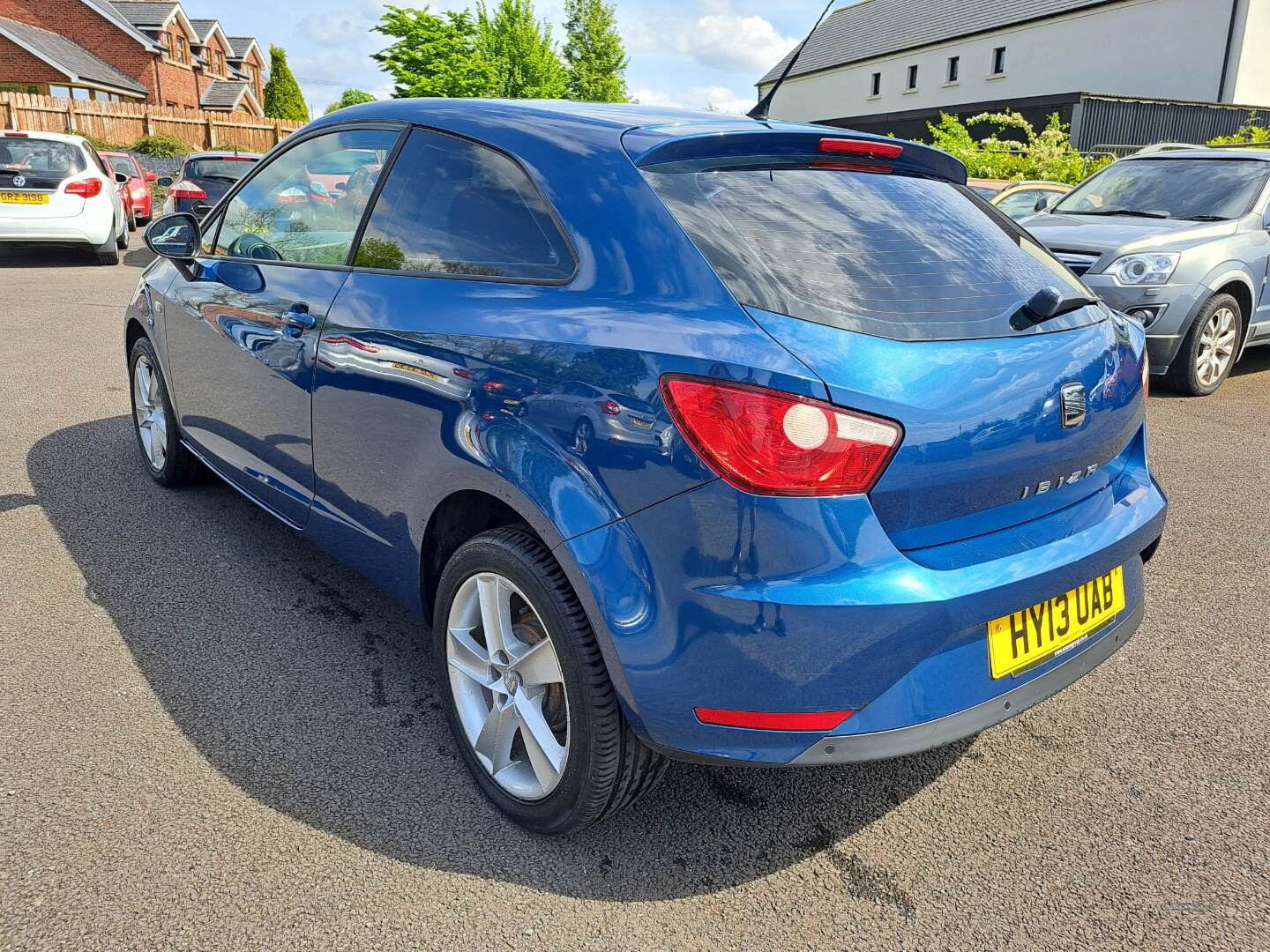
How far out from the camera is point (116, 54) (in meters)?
48.4

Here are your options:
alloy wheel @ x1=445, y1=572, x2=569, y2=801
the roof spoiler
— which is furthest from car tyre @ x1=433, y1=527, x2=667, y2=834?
the roof spoiler

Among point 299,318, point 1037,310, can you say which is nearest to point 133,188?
point 299,318

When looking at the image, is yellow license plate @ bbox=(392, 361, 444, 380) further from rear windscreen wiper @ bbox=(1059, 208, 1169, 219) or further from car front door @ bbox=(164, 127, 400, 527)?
rear windscreen wiper @ bbox=(1059, 208, 1169, 219)

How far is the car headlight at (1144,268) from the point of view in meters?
6.93

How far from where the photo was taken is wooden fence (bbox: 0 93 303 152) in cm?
2877

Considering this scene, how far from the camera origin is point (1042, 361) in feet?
7.23

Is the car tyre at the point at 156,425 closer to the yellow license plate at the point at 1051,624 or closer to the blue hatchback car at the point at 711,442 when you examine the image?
the blue hatchback car at the point at 711,442

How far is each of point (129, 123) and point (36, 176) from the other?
23221 mm

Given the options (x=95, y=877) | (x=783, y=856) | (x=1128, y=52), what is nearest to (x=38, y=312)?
(x=95, y=877)

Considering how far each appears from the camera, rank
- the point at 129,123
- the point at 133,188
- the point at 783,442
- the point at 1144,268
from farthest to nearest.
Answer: the point at 129,123 → the point at 133,188 → the point at 1144,268 → the point at 783,442

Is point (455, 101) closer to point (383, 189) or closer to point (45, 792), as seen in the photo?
point (383, 189)

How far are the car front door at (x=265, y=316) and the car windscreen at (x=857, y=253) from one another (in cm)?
123

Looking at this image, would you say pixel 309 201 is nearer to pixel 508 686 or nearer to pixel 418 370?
pixel 418 370

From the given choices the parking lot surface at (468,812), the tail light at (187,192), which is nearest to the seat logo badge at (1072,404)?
the parking lot surface at (468,812)
